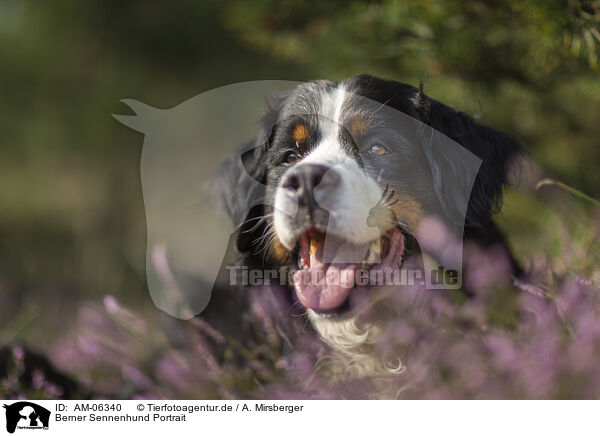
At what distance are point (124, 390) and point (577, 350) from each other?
1.47 metres

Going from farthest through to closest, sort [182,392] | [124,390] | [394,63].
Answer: [394,63] → [124,390] → [182,392]

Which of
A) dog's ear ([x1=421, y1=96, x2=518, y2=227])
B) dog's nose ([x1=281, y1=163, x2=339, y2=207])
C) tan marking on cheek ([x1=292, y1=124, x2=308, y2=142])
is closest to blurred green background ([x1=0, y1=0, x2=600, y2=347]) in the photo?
dog's ear ([x1=421, y1=96, x2=518, y2=227])

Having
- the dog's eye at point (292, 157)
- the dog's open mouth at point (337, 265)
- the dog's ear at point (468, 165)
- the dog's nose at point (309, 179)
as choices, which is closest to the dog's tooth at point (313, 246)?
the dog's open mouth at point (337, 265)

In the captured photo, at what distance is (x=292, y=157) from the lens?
5.73 feet

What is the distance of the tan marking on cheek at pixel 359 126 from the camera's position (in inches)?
65.7

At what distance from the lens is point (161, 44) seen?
4.14m

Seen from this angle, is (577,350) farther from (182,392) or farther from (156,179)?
(156,179)

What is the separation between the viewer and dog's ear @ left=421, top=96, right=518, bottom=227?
172 cm

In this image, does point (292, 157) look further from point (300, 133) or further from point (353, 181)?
point (353, 181)
